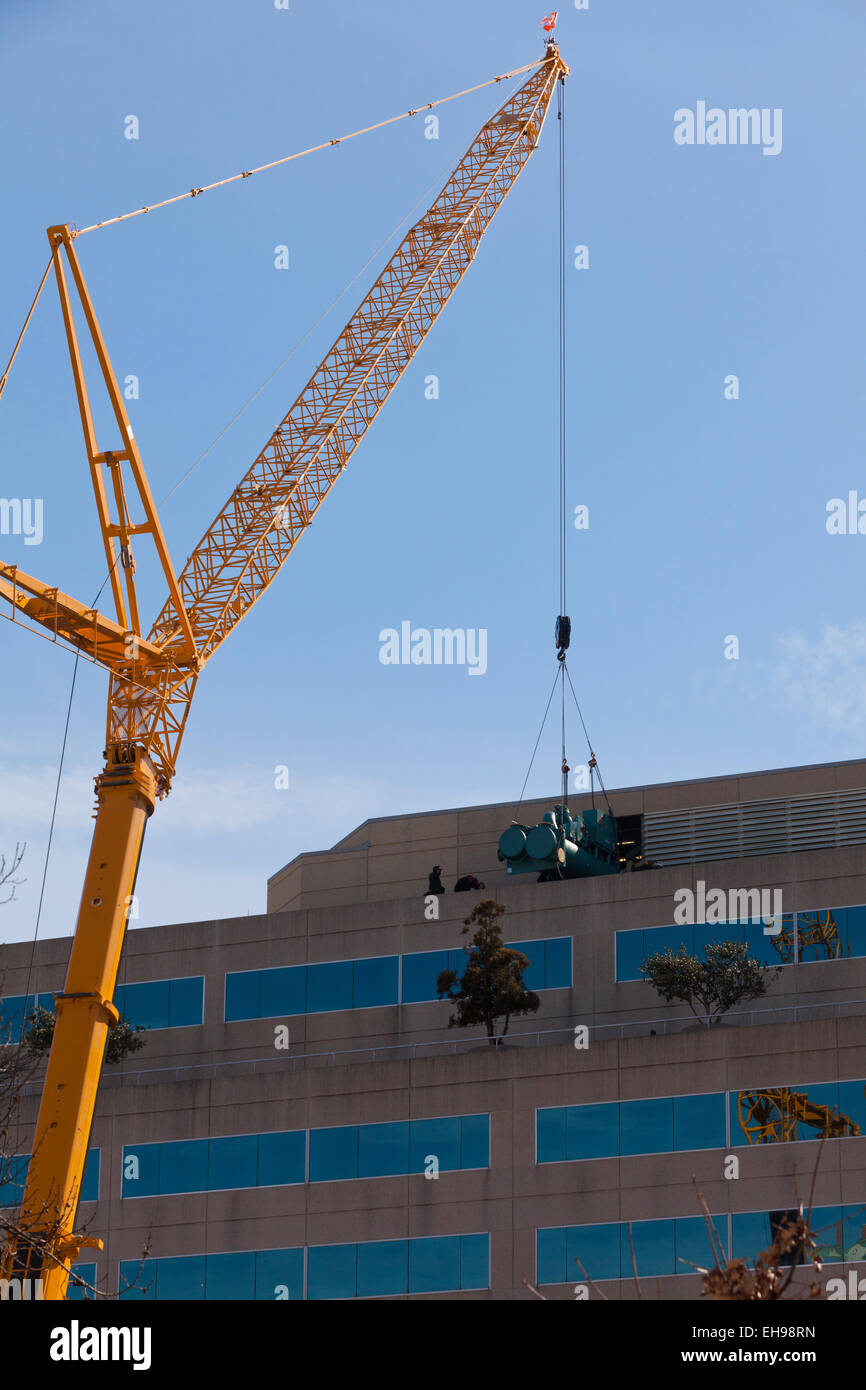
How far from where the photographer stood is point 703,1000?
57.5 m

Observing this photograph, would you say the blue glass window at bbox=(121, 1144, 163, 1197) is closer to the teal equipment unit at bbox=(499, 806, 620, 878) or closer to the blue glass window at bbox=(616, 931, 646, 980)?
the blue glass window at bbox=(616, 931, 646, 980)

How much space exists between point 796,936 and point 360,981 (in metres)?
14.5

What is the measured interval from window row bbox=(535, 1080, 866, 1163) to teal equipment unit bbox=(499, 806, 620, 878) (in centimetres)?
1158

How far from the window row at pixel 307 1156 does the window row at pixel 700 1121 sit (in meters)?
2.41

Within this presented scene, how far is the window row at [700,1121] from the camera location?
52406 mm

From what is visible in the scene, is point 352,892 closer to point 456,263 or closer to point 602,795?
point 602,795

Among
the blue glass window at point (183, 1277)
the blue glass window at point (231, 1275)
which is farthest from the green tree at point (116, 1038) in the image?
the blue glass window at point (231, 1275)

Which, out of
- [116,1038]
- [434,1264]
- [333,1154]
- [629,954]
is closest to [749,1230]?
[434,1264]

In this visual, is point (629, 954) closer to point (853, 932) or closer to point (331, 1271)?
point (853, 932)

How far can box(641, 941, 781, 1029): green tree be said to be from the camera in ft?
188

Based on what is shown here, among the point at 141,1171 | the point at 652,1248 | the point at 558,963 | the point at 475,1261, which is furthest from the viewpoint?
the point at 558,963

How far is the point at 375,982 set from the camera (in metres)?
63.7
